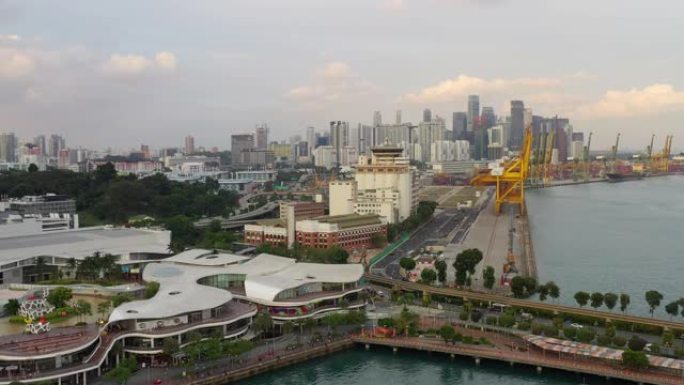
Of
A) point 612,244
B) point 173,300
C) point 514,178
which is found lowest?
point 612,244

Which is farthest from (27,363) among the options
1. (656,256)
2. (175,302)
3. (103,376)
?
(656,256)

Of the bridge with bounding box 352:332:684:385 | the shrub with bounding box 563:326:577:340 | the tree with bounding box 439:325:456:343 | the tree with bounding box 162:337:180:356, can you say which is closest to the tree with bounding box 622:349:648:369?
the bridge with bounding box 352:332:684:385

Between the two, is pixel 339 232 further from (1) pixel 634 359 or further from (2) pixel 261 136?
(2) pixel 261 136

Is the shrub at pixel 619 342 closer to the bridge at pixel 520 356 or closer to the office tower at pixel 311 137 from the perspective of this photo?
the bridge at pixel 520 356

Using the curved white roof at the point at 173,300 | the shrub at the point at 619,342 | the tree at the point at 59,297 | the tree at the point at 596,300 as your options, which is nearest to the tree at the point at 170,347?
the curved white roof at the point at 173,300

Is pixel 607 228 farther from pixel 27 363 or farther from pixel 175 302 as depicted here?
pixel 27 363

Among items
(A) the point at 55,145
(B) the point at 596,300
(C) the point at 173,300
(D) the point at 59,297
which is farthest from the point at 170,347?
(A) the point at 55,145
